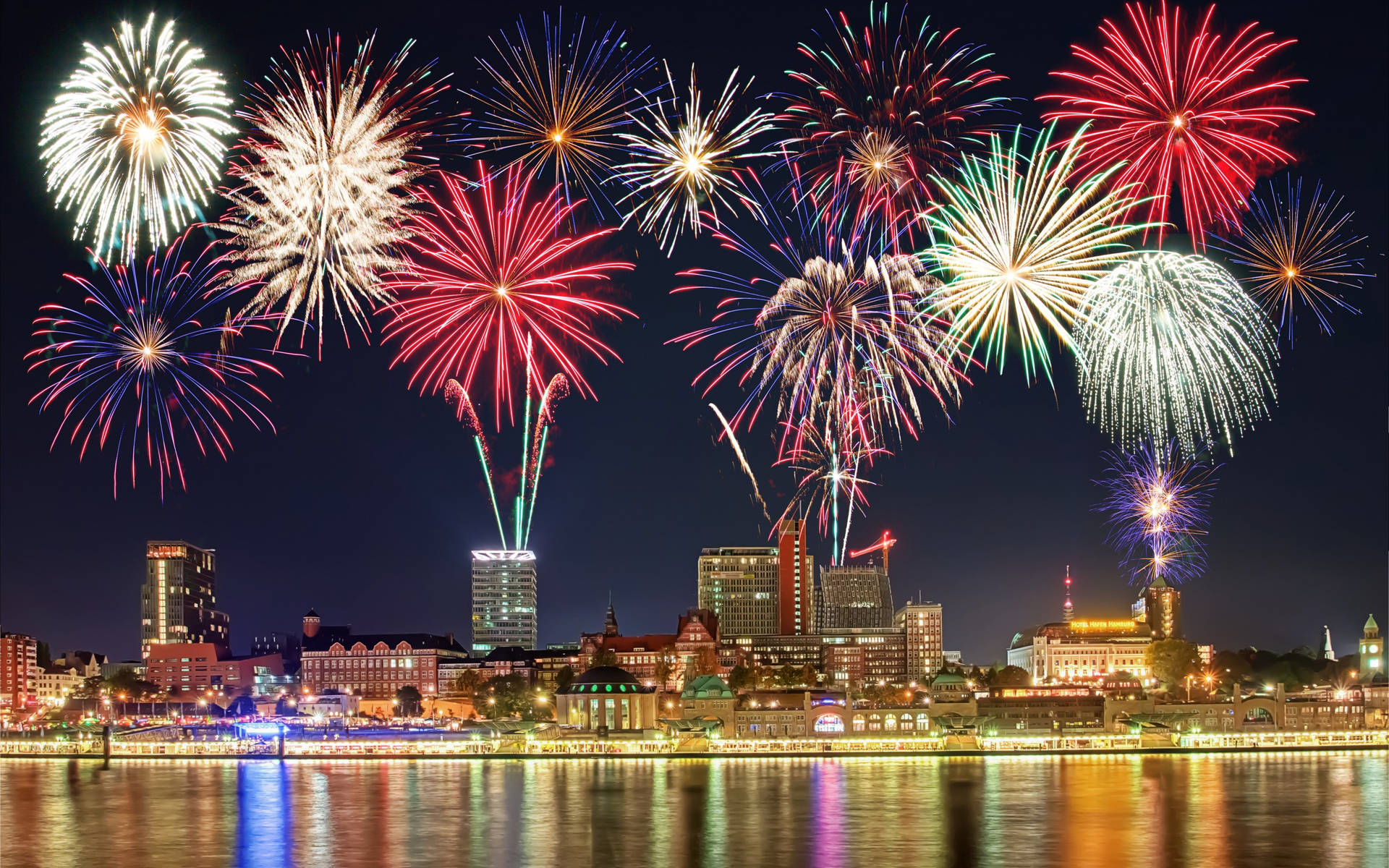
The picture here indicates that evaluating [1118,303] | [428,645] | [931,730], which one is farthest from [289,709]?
[1118,303]

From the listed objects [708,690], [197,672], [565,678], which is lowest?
[197,672]

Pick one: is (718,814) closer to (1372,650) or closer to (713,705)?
(713,705)

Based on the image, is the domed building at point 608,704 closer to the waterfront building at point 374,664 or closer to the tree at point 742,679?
the tree at point 742,679

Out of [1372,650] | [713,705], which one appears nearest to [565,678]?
[713,705]

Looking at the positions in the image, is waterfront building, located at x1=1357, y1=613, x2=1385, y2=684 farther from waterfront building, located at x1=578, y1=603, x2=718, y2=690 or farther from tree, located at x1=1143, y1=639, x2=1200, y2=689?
waterfront building, located at x1=578, y1=603, x2=718, y2=690

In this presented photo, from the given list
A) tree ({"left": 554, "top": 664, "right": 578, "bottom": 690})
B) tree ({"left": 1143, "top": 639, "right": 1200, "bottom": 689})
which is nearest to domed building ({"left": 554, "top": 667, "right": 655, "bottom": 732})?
tree ({"left": 554, "top": 664, "right": 578, "bottom": 690})

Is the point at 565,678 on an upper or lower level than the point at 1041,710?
upper
